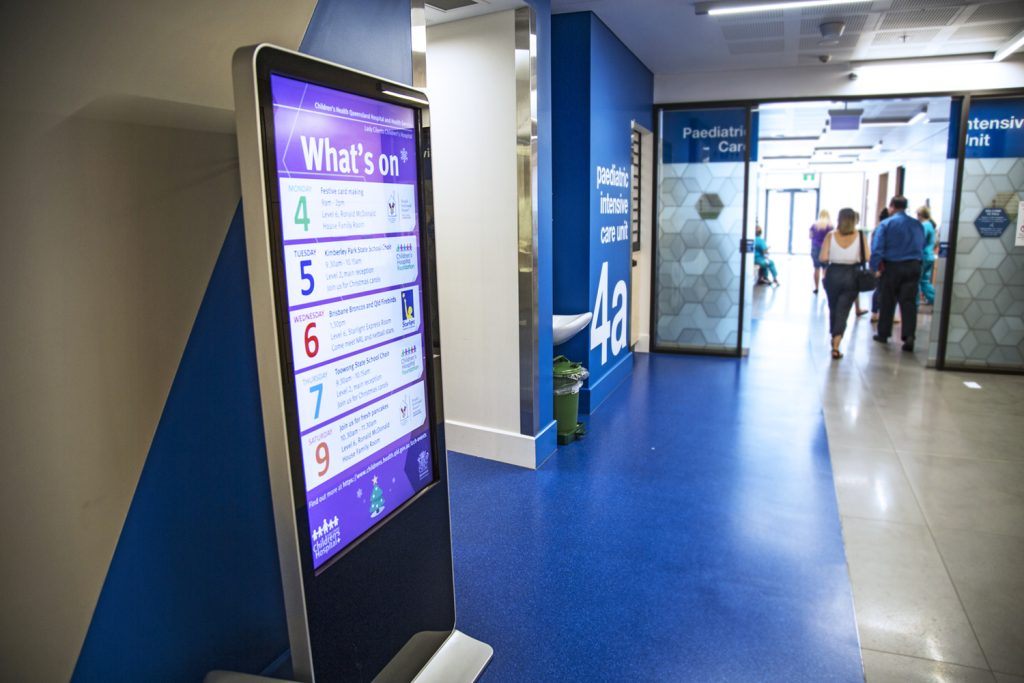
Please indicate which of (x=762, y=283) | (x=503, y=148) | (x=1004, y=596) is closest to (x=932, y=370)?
(x=1004, y=596)

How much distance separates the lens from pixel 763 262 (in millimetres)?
13625

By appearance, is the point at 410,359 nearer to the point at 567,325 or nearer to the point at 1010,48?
the point at 567,325

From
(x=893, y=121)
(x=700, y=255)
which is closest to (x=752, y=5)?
(x=700, y=255)

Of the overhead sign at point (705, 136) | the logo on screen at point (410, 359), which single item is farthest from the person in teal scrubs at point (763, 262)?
the logo on screen at point (410, 359)

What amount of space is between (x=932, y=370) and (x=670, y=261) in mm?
2754

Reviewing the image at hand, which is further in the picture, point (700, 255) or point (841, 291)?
point (700, 255)

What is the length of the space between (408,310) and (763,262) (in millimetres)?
12870

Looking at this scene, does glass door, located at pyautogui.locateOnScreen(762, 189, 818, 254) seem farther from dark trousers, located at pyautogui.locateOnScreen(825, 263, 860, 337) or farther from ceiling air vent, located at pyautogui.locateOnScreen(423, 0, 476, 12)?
ceiling air vent, located at pyautogui.locateOnScreen(423, 0, 476, 12)

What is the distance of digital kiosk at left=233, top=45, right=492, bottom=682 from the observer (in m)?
1.49

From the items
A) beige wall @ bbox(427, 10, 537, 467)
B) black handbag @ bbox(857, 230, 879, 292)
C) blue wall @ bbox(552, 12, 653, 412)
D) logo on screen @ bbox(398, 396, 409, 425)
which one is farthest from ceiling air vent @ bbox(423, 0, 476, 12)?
black handbag @ bbox(857, 230, 879, 292)

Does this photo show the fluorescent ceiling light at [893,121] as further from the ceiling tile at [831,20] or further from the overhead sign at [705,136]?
the ceiling tile at [831,20]

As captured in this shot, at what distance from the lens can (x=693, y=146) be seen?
6973 mm

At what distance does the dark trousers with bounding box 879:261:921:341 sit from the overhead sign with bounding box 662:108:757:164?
2084 millimetres

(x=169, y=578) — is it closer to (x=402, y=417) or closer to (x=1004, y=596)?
(x=402, y=417)
